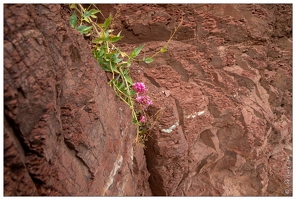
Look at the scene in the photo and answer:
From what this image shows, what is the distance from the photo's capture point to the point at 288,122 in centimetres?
267

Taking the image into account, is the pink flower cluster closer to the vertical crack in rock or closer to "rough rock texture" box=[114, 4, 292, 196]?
"rough rock texture" box=[114, 4, 292, 196]

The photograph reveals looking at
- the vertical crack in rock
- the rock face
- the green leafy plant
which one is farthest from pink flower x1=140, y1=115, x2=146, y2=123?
the vertical crack in rock

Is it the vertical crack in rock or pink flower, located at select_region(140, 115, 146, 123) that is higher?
pink flower, located at select_region(140, 115, 146, 123)

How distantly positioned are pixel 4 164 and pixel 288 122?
273 cm

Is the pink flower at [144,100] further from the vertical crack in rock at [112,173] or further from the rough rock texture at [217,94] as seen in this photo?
the vertical crack in rock at [112,173]

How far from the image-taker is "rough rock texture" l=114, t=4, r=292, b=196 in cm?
211

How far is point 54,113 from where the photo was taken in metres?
1.18

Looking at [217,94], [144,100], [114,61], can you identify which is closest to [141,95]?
[144,100]

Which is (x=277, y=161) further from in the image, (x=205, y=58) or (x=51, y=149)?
(x=51, y=149)

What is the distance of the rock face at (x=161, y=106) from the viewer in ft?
3.60

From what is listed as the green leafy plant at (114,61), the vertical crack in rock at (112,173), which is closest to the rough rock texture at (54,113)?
the vertical crack in rock at (112,173)

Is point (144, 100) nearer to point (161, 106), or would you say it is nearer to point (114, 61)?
point (161, 106)

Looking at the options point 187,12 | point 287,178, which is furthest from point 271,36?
point 287,178

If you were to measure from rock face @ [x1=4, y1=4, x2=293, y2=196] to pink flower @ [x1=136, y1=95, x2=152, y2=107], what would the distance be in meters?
0.10
